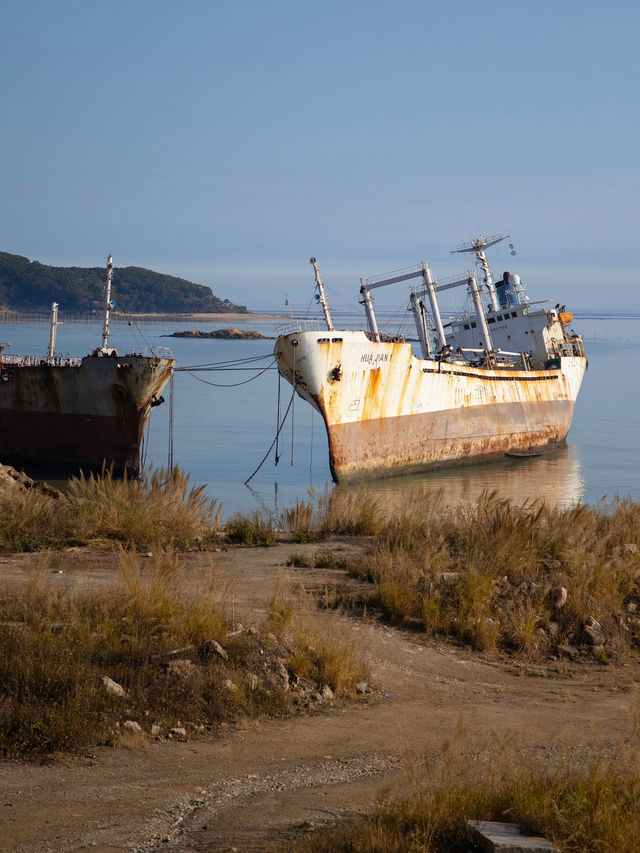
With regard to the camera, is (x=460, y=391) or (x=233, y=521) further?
(x=460, y=391)

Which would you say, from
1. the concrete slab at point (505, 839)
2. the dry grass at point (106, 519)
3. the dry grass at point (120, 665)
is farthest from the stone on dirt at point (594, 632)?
the dry grass at point (106, 519)

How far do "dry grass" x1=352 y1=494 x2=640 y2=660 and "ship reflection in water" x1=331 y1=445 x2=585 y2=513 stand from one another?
11.8 meters

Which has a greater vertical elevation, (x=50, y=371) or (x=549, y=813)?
(x=50, y=371)

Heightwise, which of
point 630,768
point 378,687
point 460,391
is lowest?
point 378,687

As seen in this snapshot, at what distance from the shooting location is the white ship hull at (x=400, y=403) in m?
25.8

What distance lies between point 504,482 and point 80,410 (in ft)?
46.4

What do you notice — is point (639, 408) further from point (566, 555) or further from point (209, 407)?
point (566, 555)

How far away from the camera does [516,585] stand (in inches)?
357

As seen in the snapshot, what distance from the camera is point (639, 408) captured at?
181ft

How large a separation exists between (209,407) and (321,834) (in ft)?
151

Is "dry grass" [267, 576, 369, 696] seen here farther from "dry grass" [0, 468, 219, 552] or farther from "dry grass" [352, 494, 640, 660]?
"dry grass" [0, 468, 219, 552]

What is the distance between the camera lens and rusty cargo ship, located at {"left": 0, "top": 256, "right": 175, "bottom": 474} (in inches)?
1064

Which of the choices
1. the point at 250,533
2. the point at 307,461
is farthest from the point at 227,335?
the point at 250,533

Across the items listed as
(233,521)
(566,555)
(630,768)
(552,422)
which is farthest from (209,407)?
(630,768)
